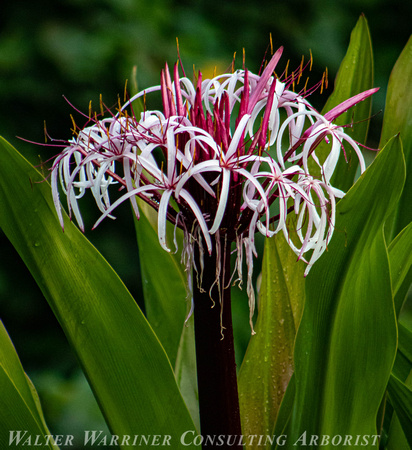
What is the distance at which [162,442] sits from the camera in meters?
0.31

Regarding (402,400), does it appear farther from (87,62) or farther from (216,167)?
(87,62)

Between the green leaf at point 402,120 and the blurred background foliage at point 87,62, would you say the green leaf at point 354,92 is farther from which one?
the blurred background foliage at point 87,62

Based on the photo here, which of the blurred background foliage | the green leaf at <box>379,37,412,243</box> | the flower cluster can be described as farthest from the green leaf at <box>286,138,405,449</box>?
the blurred background foliage

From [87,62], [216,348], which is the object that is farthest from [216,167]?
[87,62]

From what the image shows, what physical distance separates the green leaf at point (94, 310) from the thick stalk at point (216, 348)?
0.02 m

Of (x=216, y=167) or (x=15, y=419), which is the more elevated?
(x=216, y=167)

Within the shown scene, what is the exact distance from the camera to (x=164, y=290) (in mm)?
451

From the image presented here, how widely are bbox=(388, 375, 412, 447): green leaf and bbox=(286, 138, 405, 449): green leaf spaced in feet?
0.09

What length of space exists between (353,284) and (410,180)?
15cm

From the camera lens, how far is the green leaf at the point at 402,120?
0.39 meters

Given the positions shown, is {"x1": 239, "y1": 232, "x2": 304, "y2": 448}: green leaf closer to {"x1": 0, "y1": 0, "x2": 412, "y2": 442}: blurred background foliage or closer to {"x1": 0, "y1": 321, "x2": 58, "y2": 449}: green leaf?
{"x1": 0, "y1": 321, "x2": 58, "y2": 449}: green leaf

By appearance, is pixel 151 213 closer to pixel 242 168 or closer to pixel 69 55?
pixel 242 168

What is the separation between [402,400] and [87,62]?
69 centimetres

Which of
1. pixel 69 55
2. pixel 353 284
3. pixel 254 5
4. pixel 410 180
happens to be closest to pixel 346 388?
pixel 353 284
